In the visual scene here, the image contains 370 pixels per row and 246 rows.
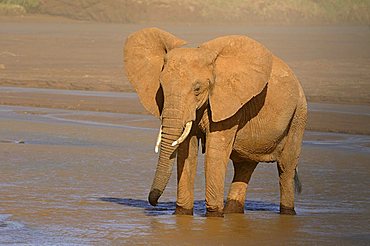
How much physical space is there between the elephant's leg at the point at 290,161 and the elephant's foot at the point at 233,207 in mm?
416

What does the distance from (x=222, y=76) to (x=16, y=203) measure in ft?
8.48

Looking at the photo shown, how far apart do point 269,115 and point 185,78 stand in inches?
49.9

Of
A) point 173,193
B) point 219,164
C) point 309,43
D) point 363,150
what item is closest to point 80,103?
point 363,150

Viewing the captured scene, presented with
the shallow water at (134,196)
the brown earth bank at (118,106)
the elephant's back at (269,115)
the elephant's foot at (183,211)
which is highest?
the elephant's back at (269,115)

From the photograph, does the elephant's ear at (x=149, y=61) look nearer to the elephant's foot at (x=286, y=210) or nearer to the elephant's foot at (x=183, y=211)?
the elephant's foot at (x=183, y=211)

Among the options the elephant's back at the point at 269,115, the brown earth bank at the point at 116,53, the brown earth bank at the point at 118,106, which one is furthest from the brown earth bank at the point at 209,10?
the elephant's back at the point at 269,115

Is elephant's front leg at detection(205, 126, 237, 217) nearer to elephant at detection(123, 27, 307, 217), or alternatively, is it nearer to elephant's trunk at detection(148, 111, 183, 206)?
elephant at detection(123, 27, 307, 217)

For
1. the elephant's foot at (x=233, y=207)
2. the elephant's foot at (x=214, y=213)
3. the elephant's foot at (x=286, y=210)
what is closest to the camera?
the elephant's foot at (x=214, y=213)

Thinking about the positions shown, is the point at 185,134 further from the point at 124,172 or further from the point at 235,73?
the point at 124,172

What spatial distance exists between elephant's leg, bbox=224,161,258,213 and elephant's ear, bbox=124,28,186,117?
1348 millimetres

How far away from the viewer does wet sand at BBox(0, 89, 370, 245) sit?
10.3 metres

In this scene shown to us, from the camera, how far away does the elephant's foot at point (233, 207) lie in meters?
11.4

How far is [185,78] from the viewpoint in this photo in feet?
33.1

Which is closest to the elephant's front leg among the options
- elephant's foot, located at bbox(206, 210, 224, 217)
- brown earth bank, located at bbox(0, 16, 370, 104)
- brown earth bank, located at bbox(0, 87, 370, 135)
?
elephant's foot, located at bbox(206, 210, 224, 217)
